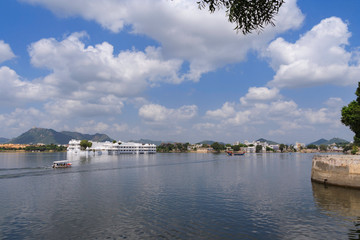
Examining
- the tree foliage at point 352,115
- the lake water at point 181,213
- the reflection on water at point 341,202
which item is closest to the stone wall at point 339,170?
the reflection on water at point 341,202

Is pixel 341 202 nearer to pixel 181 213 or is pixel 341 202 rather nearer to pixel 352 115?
pixel 181 213

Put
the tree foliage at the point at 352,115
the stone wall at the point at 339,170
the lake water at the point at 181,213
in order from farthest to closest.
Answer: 1. the tree foliage at the point at 352,115
2. the stone wall at the point at 339,170
3. the lake water at the point at 181,213

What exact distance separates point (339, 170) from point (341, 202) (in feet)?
35.0

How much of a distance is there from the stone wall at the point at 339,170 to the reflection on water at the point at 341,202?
1.11 metres

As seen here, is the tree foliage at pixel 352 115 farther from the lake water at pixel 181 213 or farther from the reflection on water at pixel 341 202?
the lake water at pixel 181 213

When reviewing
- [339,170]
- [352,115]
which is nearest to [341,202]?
[339,170]

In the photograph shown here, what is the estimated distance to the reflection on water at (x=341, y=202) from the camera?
2586cm

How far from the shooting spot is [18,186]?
4850 cm

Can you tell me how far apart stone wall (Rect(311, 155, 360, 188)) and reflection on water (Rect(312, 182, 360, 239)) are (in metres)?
1.11

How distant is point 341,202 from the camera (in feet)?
110

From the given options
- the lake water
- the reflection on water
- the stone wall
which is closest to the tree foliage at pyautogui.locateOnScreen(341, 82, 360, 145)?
the stone wall

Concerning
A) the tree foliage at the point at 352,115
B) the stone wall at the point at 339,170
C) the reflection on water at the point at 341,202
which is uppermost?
the tree foliage at the point at 352,115

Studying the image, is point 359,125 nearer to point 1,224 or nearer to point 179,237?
point 179,237

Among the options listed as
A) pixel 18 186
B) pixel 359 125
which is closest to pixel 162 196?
pixel 18 186
